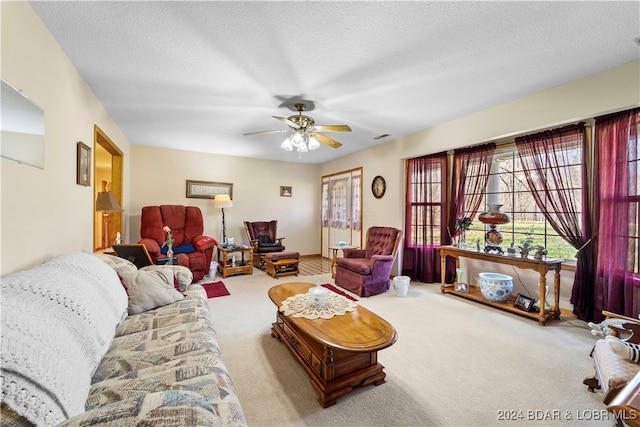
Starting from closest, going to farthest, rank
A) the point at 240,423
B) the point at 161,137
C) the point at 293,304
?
the point at 240,423 → the point at 293,304 → the point at 161,137

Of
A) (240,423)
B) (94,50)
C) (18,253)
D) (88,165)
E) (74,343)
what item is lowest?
(240,423)

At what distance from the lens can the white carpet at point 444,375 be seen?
5.08 ft

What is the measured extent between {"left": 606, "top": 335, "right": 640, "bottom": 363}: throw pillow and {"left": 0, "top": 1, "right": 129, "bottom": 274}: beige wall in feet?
11.5

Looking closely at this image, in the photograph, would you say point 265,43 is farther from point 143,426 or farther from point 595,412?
point 595,412

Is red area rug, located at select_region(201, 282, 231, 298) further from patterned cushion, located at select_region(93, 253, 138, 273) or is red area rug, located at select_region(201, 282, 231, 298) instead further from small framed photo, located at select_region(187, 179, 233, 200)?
small framed photo, located at select_region(187, 179, 233, 200)

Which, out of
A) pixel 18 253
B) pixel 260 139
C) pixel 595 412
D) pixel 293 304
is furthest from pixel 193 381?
pixel 260 139

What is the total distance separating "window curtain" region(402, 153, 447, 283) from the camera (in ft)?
14.0

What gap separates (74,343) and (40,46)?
1.90 m

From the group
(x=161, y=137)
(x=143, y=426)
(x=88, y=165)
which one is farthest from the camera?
(x=161, y=137)

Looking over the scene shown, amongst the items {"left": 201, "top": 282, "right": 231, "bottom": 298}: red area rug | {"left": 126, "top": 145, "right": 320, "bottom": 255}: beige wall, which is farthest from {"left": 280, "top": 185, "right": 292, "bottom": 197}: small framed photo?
{"left": 201, "top": 282, "right": 231, "bottom": 298}: red area rug

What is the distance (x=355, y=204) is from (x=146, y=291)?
4329 millimetres

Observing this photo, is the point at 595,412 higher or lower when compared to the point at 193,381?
lower

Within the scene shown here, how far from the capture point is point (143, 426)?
2.12 ft

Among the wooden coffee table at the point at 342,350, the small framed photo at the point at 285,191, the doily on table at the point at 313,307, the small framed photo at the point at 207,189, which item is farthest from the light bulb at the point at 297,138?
the small framed photo at the point at 285,191
